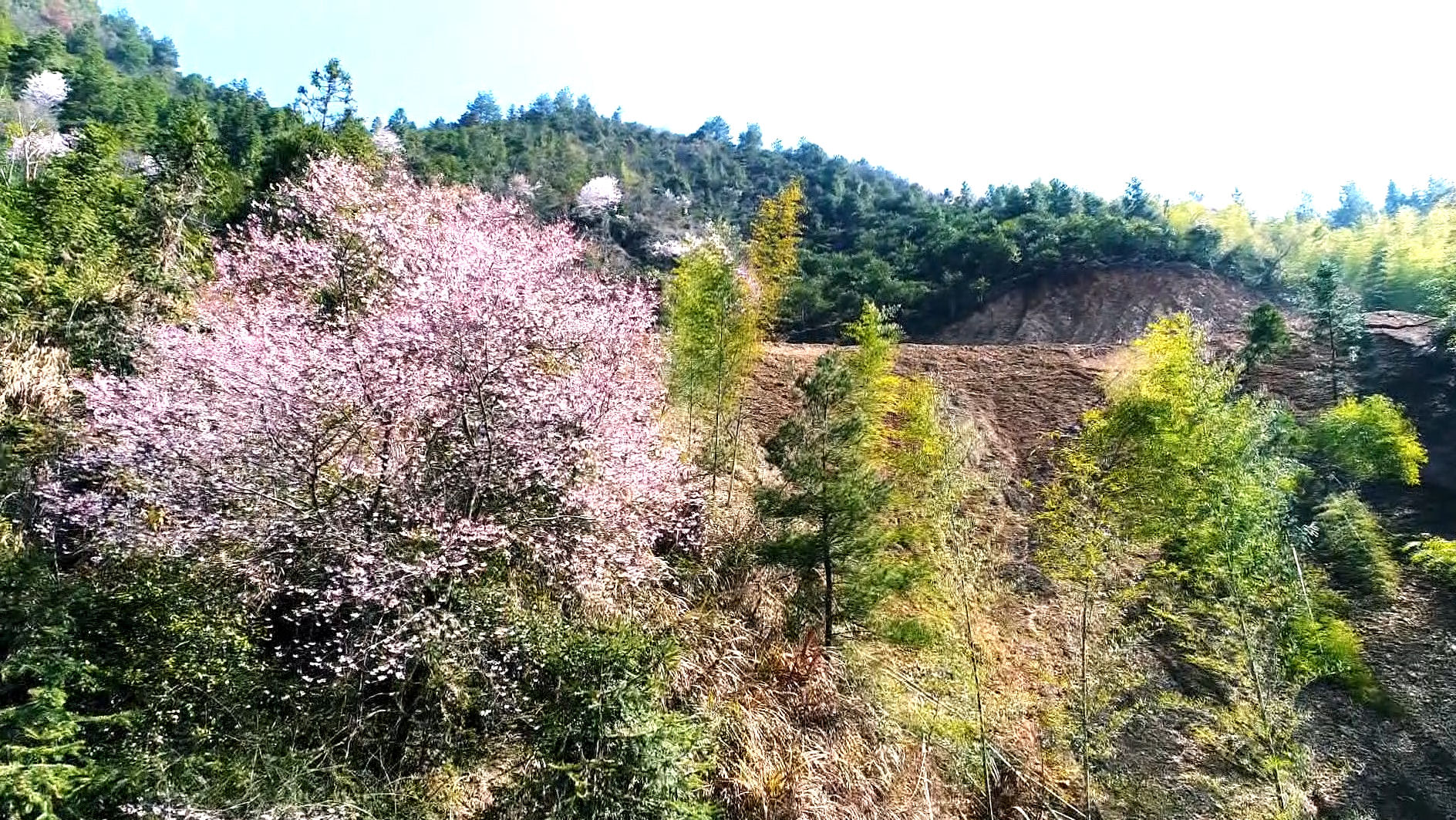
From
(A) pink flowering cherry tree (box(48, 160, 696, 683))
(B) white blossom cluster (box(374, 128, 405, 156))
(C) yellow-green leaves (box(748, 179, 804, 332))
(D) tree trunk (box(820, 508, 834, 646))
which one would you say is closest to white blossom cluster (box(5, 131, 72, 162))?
(B) white blossom cluster (box(374, 128, 405, 156))

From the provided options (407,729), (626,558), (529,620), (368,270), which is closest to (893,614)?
(626,558)

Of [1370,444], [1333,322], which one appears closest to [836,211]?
[1333,322]

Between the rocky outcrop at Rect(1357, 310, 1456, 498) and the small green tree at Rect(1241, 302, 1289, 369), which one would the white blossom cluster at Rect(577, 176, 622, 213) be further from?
the rocky outcrop at Rect(1357, 310, 1456, 498)

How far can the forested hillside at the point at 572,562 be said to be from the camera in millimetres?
5469

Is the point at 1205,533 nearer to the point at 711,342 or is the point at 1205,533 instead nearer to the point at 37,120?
the point at 711,342

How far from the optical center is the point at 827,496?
24.4ft

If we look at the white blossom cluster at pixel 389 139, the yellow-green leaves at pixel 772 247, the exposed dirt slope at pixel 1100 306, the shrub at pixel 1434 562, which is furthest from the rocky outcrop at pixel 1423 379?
the white blossom cluster at pixel 389 139

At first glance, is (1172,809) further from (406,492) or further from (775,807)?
(406,492)

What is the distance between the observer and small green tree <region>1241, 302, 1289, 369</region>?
56.6ft

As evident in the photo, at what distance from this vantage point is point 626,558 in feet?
22.4

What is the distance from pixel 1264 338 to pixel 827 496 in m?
15.6

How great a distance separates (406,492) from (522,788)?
8.33 feet

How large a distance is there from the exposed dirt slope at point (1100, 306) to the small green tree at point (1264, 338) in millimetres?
7007

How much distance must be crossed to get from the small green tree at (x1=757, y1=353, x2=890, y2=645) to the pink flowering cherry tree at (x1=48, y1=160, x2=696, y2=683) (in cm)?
127
